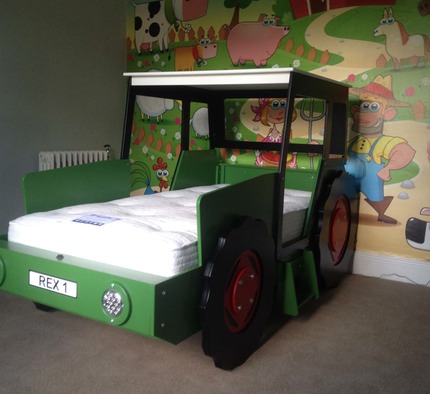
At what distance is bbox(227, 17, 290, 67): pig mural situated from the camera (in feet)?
11.5

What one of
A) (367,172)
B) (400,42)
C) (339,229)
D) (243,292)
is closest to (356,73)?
(400,42)

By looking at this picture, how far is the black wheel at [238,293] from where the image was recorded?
173 cm

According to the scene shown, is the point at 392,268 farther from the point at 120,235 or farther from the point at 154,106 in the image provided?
the point at 154,106

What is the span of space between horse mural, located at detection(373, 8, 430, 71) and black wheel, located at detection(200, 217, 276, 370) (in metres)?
1.74

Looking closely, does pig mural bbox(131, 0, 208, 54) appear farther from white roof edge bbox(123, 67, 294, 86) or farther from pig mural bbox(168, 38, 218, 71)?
white roof edge bbox(123, 67, 294, 86)

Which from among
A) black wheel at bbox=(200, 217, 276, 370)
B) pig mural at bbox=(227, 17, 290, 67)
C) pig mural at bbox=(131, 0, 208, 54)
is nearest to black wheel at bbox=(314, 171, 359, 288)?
black wheel at bbox=(200, 217, 276, 370)

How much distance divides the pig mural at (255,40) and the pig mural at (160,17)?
0.36 m

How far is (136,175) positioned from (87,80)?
907mm

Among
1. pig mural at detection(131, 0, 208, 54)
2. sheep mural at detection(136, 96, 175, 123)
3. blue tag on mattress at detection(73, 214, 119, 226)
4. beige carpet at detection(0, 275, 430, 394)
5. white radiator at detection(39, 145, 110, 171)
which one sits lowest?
beige carpet at detection(0, 275, 430, 394)

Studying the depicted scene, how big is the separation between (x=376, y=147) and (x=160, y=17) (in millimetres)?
2056

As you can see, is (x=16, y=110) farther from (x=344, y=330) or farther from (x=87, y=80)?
(x=344, y=330)

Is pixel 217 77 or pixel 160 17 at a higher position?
pixel 160 17

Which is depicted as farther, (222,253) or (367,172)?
(367,172)

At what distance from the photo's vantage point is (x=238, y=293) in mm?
1909
